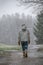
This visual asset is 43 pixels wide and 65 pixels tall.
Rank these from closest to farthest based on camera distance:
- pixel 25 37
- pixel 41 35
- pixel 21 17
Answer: pixel 25 37, pixel 21 17, pixel 41 35

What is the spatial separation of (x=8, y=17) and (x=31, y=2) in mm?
1739

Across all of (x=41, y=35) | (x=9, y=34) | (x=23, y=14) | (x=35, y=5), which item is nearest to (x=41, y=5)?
(x=35, y=5)

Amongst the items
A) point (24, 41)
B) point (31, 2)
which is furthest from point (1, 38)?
point (24, 41)

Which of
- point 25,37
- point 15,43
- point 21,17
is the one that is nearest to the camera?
point 25,37

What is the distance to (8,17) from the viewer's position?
15.1m

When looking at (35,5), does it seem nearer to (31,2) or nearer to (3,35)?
(31,2)

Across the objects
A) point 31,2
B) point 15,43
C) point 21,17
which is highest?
point 31,2

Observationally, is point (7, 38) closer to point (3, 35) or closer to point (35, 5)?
point (3, 35)

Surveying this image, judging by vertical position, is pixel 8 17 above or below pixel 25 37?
above

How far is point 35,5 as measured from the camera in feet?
50.6

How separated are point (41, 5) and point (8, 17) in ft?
7.39

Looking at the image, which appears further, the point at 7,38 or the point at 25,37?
the point at 7,38

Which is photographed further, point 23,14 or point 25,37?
point 23,14

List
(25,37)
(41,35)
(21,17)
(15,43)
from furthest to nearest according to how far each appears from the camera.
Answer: (41,35)
(21,17)
(15,43)
(25,37)
